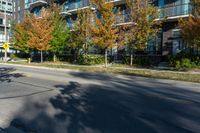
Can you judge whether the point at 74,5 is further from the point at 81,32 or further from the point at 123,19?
the point at 123,19

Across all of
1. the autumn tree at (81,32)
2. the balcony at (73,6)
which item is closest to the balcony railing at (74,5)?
the balcony at (73,6)

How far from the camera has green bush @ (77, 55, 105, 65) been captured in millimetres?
32281

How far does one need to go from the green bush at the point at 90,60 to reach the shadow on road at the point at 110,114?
68.0 feet

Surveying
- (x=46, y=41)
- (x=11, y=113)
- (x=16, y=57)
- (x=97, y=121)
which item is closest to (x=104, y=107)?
(x=97, y=121)

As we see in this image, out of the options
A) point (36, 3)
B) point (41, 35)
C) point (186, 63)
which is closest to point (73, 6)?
point (41, 35)

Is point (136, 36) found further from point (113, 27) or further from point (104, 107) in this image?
point (104, 107)

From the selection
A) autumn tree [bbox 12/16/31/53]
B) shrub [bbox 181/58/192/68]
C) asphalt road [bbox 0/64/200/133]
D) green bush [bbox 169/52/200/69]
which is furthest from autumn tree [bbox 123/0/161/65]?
autumn tree [bbox 12/16/31/53]

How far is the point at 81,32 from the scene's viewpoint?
32250mm

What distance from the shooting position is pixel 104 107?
354 inches

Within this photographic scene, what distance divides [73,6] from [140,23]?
57.3 ft

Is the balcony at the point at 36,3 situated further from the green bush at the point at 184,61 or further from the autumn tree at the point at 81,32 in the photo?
the green bush at the point at 184,61

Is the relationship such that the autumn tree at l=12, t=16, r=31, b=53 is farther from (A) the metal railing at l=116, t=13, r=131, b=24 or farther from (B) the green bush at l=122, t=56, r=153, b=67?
(B) the green bush at l=122, t=56, r=153, b=67

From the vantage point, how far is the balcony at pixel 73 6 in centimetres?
3937

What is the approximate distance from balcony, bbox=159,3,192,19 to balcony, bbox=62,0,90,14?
13.3 meters
